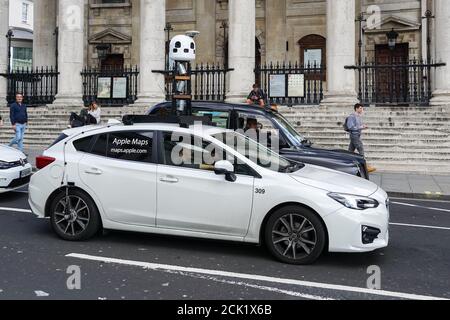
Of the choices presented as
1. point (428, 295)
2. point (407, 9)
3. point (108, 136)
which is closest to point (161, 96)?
point (407, 9)

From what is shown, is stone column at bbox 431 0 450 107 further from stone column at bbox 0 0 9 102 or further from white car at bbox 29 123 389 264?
stone column at bbox 0 0 9 102

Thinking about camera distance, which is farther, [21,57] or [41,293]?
[21,57]

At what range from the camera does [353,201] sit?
6090 mm

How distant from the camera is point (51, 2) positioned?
27578 mm

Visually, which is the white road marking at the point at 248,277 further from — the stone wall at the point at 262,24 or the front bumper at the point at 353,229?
the stone wall at the point at 262,24

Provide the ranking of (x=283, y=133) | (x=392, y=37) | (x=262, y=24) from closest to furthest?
(x=283, y=133)
(x=392, y=37)
(x=262, y=24)

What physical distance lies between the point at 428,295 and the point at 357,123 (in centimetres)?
1075

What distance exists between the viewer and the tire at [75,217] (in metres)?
7.07

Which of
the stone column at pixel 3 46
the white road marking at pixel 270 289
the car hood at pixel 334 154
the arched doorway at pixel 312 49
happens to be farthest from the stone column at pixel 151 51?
the white road marking at pixel 270 289

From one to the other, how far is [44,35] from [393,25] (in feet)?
57.9

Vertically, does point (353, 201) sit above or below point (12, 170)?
below

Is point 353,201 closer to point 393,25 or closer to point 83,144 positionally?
point 83,144

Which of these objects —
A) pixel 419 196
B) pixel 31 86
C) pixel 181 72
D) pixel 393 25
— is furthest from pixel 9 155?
pixel 393 25

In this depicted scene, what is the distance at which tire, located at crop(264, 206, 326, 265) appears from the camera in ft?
20.0
